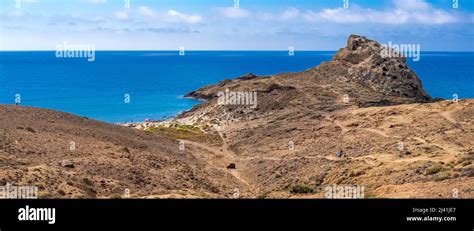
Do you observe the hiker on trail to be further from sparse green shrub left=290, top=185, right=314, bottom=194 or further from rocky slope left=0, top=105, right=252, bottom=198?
sparse green shrub left=290, top=185, right=314, bottom=194

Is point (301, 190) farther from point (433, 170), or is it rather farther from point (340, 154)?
point (340, 154)

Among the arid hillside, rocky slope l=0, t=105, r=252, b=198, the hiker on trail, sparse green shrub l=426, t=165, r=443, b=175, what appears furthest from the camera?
the hiker on trail

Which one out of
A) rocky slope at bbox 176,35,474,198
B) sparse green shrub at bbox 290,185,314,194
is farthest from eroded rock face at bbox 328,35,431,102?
sparse green shrub at bbox 290,185,314,194

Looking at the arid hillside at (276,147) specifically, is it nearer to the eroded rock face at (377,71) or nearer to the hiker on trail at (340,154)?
the eroded rock face at (377,71)

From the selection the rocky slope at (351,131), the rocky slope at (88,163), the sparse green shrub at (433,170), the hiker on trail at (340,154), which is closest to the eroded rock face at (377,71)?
the rocky slope at (351,131)

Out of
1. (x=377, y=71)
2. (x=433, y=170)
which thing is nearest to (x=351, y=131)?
(x=433, y=170)

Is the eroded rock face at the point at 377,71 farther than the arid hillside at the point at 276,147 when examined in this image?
Yes
